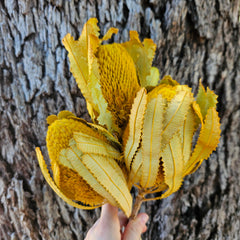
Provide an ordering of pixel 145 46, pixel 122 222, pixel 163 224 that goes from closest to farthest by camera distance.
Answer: pixel 145 46 → pixel 122 222 → pixel 163 224

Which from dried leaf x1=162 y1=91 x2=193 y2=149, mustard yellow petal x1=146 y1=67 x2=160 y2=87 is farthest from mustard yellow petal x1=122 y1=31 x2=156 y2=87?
dried leaf x1=162 y1=91 x2=193 y2=149

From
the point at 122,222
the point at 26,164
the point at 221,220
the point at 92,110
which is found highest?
the point at 92,110

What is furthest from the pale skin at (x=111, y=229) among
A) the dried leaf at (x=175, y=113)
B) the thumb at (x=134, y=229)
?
the dried leaf at (x=175, y=113)

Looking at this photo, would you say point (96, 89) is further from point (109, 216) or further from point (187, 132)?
point (109, 216)

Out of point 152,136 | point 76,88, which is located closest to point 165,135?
Result: point 152,136

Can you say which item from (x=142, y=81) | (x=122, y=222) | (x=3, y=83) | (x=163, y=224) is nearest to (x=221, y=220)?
(x=163, y=224)

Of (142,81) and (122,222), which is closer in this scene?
(142,81)

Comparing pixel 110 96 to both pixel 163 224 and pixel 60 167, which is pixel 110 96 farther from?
pixel 163 224

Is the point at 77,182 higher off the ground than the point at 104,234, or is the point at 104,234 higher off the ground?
the point at 77,182
